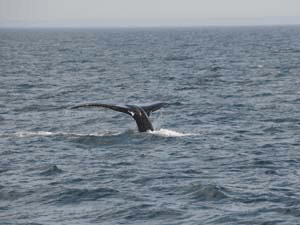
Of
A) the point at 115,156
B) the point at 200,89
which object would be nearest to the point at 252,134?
the point at 115,156

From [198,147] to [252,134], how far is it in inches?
166

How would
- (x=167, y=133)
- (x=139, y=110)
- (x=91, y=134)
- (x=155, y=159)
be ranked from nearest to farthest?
(x=155, y=159) < (x=139, y=110) < (x=167, y=133) < (x=91, y=134)

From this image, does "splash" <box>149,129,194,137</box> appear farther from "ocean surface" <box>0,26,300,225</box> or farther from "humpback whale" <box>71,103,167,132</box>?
"humpback whale" <box>71,103,167,132</box>

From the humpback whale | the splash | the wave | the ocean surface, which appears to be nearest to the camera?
the ocean surface

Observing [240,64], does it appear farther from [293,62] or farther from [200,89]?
[200,89]

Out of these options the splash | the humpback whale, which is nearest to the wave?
the splash

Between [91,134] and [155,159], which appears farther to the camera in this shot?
[91,134]

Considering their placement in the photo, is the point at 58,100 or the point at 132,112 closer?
the point at 132,112

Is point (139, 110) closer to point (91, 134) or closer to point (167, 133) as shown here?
point (167, 133)

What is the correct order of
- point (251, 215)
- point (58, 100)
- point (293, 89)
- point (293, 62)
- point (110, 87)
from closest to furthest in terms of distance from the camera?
point (251, 215) → point (58, 100) → point (293, 89) → point (110, 87) → point (293, 62)

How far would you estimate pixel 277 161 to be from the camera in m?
23.7

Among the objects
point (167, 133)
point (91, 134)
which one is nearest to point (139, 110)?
point (167, 133)

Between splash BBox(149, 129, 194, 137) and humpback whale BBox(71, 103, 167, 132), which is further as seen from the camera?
splash BBox(149, 129, 194, 137)

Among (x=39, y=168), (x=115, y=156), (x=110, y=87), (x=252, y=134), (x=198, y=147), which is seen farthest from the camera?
(x=110, y=87)
